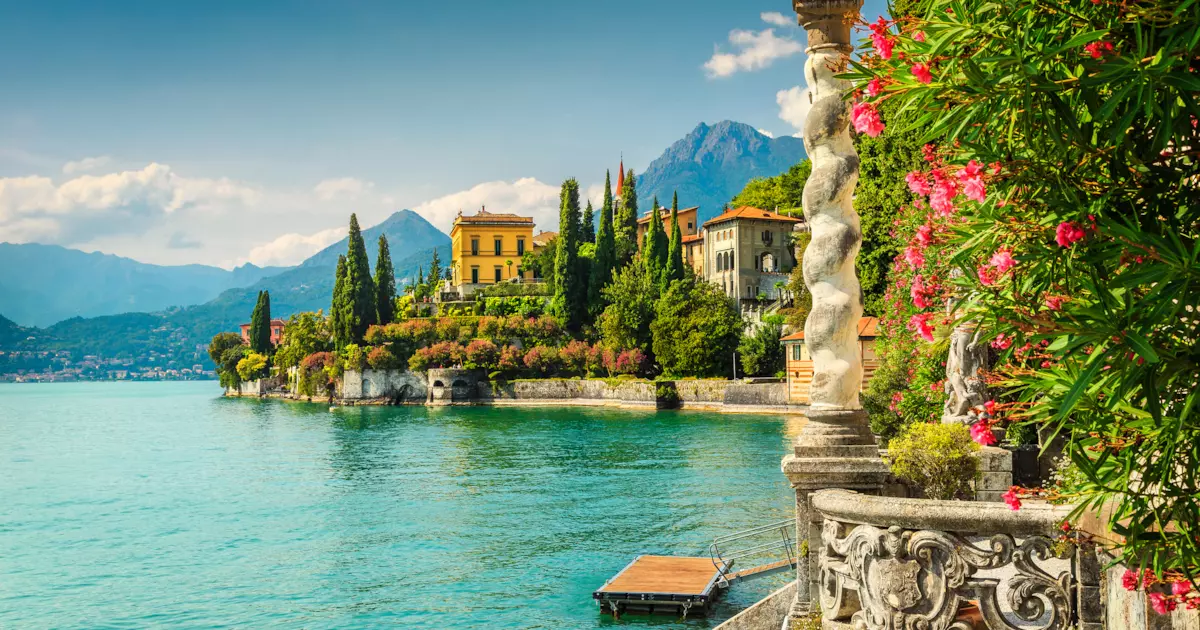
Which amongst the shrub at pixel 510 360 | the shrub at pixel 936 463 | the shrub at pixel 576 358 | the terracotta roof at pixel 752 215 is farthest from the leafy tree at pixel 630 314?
the shrub at pixel 936 463

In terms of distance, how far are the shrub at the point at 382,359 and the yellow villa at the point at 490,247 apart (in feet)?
59.3

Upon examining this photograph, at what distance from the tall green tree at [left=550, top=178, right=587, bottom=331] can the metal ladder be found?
55291 mm

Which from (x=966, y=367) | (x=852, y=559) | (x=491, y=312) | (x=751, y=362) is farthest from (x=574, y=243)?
(x=852, y=559)

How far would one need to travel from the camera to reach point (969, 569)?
5.21 meters

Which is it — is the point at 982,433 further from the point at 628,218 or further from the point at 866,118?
the point at 628,218

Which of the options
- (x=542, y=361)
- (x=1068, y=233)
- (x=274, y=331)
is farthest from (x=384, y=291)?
(x=274, y=331)

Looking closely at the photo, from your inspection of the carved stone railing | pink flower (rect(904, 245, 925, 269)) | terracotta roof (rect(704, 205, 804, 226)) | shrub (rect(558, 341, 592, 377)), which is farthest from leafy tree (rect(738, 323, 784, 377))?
pink flower (rect(904, 245, 925, 269))

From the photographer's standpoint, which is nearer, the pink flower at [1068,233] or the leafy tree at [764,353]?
the pink flower at [1068,233]

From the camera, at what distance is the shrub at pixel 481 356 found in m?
73.8

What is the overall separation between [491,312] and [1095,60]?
79416 millimetres

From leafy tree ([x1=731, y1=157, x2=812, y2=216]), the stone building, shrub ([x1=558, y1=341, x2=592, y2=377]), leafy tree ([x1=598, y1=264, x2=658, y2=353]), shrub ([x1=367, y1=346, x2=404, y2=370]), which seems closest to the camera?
leafy tree ([x1=598, y1=264, x2=658, y2=353])

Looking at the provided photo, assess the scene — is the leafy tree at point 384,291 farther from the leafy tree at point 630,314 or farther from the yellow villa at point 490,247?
the leafy tree at point 630,314

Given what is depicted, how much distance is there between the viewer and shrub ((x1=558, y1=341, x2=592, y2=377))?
72.4 meters

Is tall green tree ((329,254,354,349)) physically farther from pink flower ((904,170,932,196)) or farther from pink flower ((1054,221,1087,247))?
pink flower ((1054,221,1087,247))
